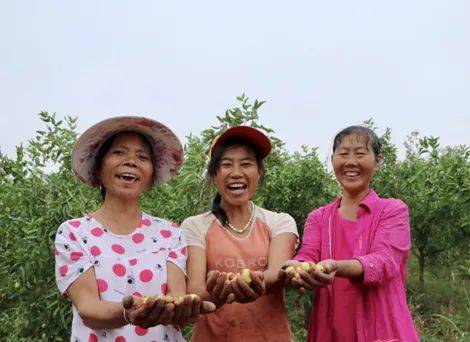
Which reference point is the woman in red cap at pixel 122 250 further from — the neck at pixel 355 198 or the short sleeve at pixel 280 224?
the neck at pixel 355 198

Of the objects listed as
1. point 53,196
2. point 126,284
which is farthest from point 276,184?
point 126,284

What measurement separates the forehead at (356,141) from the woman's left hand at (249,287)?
77 cm

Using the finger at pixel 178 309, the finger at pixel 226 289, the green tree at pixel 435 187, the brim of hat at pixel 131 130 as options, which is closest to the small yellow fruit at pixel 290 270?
the finger at pixel 226 289

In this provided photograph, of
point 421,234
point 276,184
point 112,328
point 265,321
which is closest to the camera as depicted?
point 112,328

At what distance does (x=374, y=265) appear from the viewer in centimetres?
228

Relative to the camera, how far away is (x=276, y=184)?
5.65m

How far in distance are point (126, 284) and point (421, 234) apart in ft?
22.1

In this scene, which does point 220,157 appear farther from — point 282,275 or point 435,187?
point 435,187

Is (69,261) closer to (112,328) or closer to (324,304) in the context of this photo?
(112,328)

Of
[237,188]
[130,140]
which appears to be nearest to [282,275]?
[237,188]

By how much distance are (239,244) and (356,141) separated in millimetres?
656

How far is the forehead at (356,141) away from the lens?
2525 millimetres

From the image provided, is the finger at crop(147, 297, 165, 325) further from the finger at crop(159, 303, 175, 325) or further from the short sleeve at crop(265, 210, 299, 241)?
the short sleeve at crop(265, 210, 299, 241)

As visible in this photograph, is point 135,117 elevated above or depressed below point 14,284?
above
